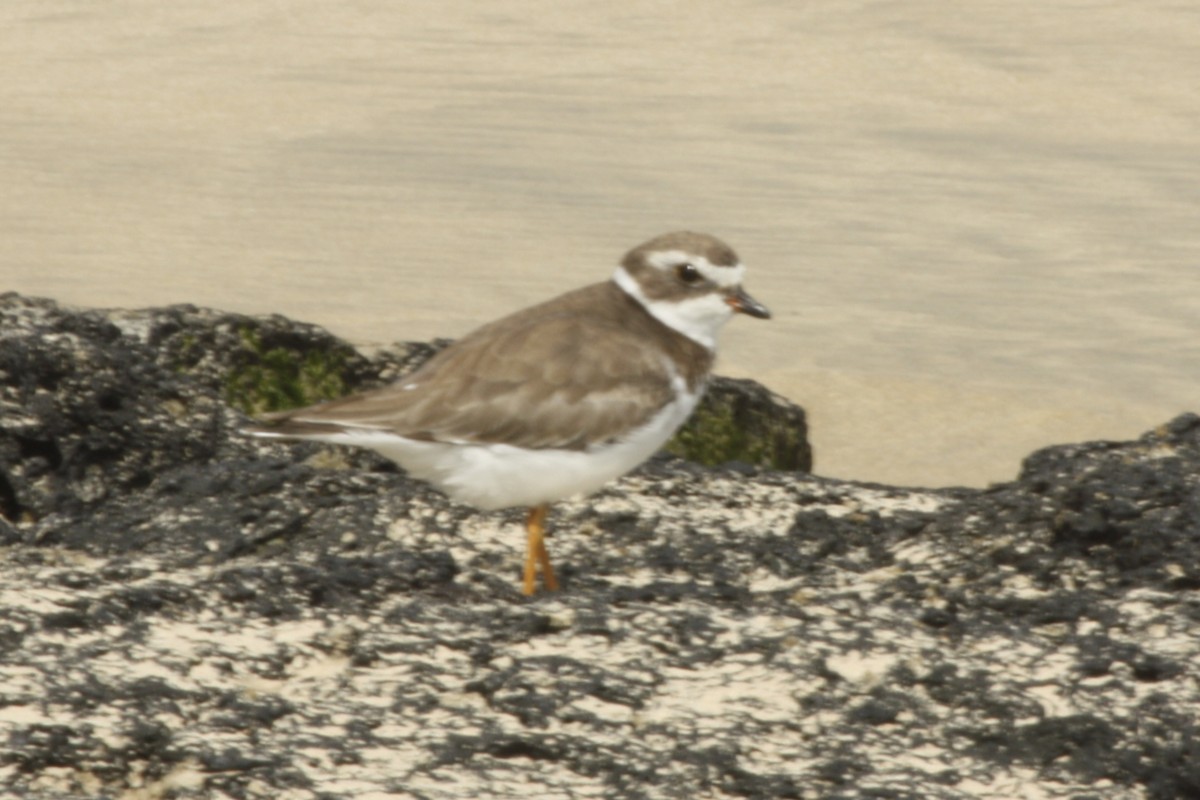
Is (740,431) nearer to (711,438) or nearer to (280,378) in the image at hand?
(711,438)

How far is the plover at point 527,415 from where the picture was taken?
5.94 metres

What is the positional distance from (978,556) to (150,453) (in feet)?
10.4

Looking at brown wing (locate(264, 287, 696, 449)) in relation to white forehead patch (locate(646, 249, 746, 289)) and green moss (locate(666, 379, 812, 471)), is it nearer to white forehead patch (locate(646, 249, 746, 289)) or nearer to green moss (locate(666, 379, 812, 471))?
white forehead patch (locate(646, 249, 746, 289))

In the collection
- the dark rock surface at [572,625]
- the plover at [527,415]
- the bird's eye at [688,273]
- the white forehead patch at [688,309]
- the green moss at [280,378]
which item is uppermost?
the bird's eye at [688,273]

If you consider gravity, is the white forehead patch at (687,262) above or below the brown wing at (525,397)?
above

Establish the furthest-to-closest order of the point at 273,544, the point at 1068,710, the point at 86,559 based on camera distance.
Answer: the point at 273,544, the point at 86,559, the point at 1068,710

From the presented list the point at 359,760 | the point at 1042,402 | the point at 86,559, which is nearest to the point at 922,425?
the point at 1042,402

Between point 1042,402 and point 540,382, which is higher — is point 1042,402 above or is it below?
below

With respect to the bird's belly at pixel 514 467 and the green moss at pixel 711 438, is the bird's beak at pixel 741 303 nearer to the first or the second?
the bird's belly at pixel 514 467

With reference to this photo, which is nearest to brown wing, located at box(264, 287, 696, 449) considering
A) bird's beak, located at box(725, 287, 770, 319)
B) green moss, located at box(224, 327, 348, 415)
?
bird's beak, located at box(725, 287, 770, 319)

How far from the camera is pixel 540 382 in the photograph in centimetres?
600

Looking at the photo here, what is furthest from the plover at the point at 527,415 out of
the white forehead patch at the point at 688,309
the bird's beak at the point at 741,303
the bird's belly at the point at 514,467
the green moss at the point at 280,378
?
the green moss at the point at 280,378

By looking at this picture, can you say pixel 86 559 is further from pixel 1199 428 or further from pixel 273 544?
pixel 1199 428

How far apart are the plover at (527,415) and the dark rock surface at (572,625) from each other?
1.02 feet
